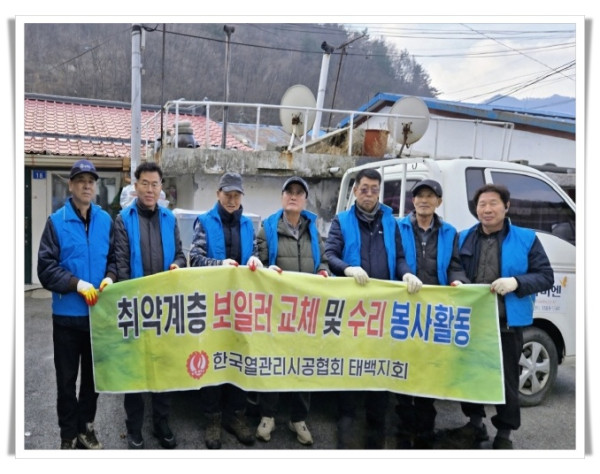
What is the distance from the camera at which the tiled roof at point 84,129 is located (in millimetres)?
9758

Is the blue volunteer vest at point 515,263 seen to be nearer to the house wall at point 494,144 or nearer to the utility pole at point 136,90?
the utility pole at point 136,90

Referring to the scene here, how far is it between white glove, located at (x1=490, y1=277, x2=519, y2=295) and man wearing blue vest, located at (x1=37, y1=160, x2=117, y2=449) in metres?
2.63

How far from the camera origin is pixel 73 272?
10.2 feet

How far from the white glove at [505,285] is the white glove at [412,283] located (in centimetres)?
53

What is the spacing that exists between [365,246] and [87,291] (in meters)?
1.90

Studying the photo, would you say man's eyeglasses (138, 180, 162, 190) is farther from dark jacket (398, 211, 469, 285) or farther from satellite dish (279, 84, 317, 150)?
satellite dish (279, 84, 317, 150)

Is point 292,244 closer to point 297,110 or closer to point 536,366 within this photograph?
point 536,366

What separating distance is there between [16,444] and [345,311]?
2.42 meters

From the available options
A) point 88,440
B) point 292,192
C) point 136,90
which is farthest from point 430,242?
point 136,90

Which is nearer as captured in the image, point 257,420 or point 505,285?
point 505,285

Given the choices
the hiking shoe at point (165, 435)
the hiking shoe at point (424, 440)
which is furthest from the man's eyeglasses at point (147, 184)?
the hiking shoe at point (424, 440)

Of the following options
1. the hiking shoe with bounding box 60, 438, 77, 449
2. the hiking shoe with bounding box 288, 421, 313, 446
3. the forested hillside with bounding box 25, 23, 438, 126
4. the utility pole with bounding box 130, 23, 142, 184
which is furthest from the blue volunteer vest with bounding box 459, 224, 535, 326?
the forested hillside with bounding box 25, 23, 438, 126
